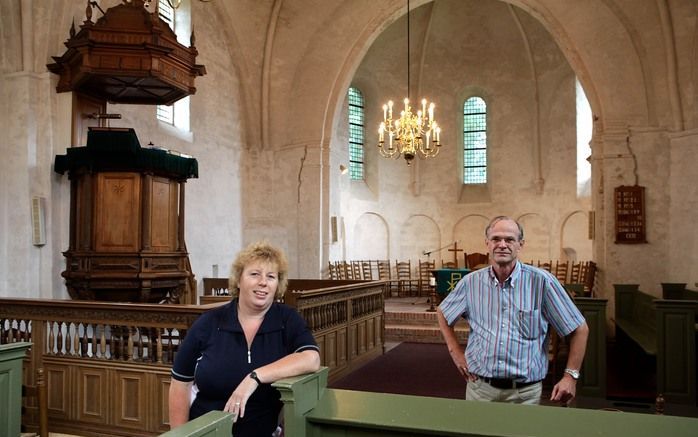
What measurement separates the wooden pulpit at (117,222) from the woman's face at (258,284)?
441 centimetres

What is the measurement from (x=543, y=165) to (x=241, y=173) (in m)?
8.69

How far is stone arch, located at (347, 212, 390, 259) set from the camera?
16.8 meters

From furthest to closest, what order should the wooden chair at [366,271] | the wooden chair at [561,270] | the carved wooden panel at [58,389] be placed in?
the wooden chair at [366,271] < the wooden chair at [561,270] < the carved wooden panel at [58,389]

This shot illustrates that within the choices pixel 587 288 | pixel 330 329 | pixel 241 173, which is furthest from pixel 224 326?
pixel 241 173

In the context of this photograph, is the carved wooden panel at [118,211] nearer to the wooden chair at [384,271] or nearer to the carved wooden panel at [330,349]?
the carved wooden panel at [330,349]

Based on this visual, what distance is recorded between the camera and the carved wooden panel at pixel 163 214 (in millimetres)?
6621

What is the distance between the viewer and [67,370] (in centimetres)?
481

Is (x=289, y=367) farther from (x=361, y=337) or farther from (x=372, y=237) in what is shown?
(x=372, y=237)

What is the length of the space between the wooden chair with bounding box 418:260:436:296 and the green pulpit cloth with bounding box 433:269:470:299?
4.51 metres

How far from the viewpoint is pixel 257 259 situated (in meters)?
2.33

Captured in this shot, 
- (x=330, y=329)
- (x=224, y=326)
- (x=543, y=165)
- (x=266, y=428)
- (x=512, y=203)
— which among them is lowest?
(x=330, y=329)

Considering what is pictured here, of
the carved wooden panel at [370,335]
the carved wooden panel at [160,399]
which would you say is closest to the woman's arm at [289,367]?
the carved wooden panel at [160,399]

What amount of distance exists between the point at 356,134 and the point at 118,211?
37.2 ft

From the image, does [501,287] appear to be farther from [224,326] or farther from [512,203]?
[512,203]
